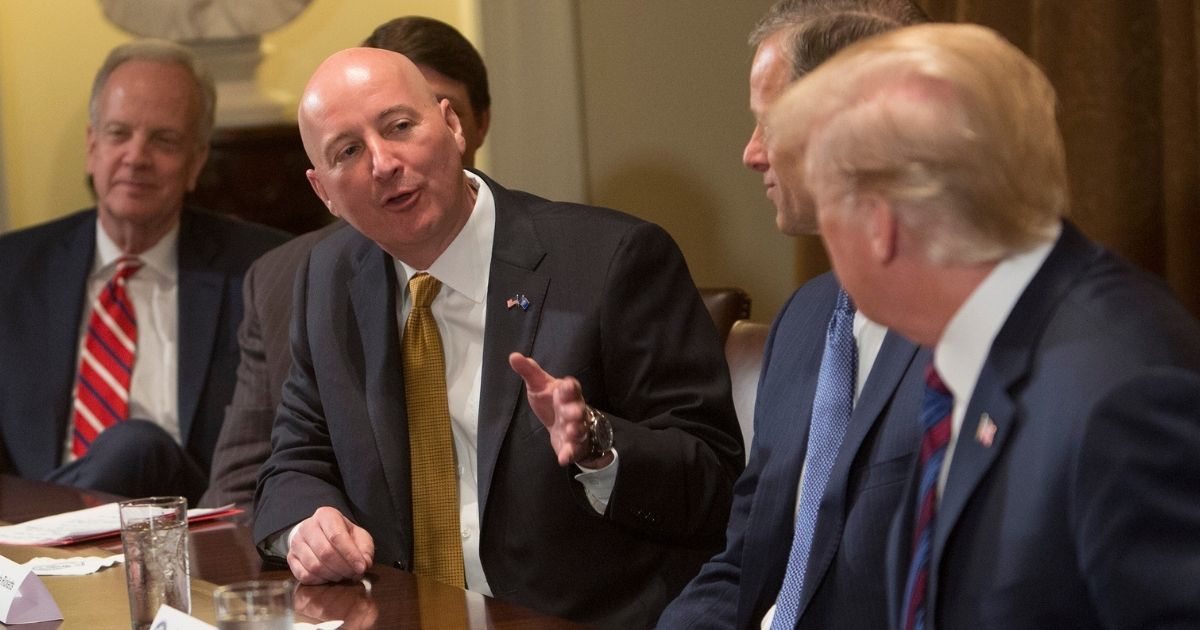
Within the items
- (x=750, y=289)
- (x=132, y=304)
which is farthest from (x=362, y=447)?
(x=750, y=289)

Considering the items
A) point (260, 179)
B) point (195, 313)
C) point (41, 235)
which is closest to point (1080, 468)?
point (195, 313)

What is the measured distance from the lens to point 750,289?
4277 millimetres

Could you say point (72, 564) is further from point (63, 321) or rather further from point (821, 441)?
point (63, 321)

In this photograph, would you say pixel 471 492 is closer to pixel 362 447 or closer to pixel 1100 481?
pixel 362 447

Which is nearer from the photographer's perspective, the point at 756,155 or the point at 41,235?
the point at 756,155

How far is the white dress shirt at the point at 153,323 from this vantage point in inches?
148

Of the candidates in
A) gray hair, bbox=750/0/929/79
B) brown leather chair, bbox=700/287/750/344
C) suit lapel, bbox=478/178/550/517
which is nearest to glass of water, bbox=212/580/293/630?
suit lapel, bbox=478/178/550/517

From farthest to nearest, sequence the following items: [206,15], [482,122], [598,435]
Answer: [206,15], [482,122], [598,435]

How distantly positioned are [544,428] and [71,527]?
2.51ft

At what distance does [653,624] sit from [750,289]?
6.98ft

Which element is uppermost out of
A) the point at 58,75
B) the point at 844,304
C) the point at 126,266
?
the point at 58,75

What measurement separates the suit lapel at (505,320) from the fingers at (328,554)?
1.09ft

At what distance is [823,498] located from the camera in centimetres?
171

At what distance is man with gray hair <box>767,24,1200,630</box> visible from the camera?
1148mm
